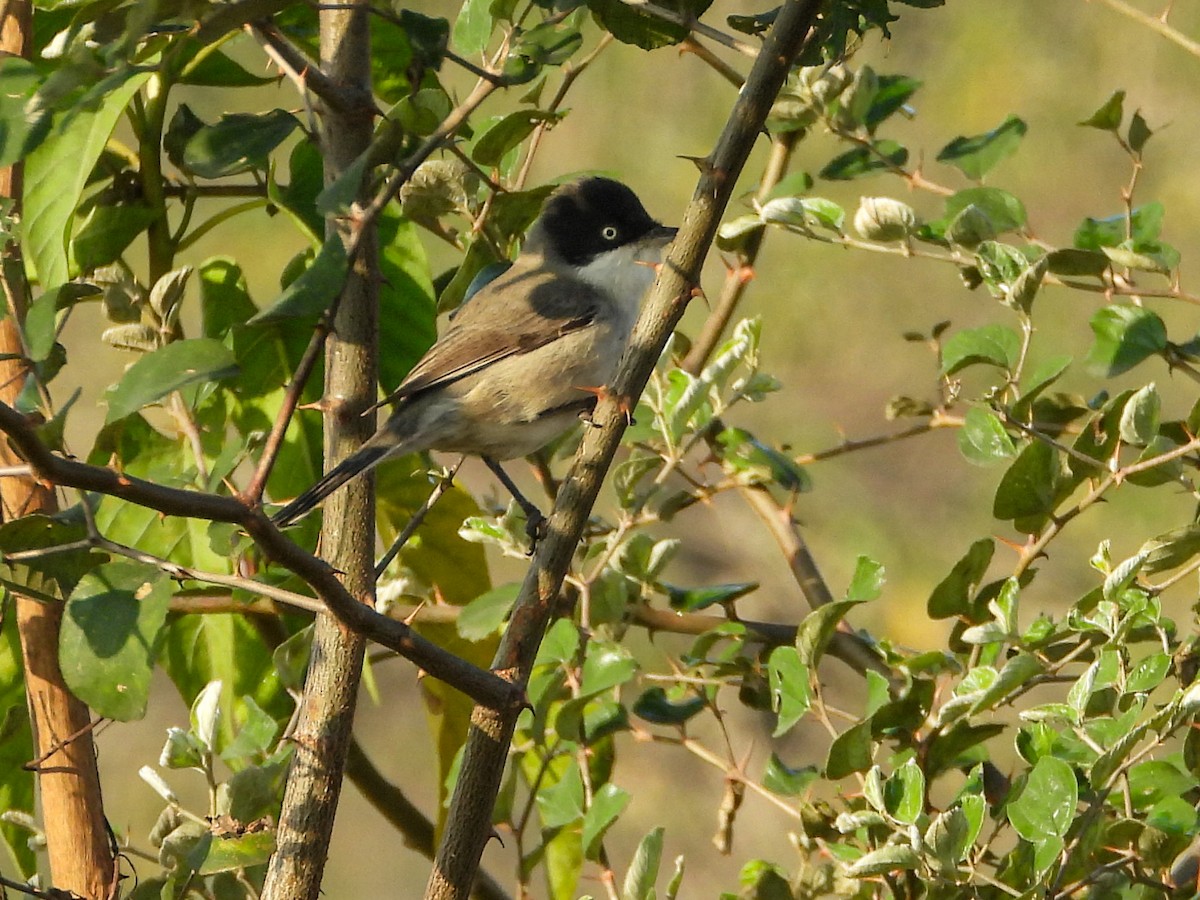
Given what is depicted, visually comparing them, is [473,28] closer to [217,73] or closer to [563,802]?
[217,73]

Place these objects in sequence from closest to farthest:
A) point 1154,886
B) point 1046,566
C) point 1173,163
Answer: point 1154,886 < point 1046,566 < point 1173,163

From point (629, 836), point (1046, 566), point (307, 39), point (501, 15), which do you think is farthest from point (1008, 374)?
point (629, 836)

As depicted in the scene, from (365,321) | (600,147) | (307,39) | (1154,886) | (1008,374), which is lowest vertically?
(600,147)

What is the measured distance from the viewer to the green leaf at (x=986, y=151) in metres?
2.31

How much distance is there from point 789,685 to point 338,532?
0.64m

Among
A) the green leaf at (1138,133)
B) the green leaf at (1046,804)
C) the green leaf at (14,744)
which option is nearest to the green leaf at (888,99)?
the green leaf at (1138,133)

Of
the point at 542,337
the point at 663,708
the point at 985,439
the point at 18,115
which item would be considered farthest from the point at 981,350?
the point at 542,337

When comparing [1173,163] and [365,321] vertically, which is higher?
[365,321]

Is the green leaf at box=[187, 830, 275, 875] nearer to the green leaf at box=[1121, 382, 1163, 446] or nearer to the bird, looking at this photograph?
the green leaf at box=[1121, 382, 1163, 446]

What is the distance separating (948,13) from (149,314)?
656cm

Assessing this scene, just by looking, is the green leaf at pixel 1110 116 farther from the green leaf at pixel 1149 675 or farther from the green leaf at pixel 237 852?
the green leaf at pixel 237 852

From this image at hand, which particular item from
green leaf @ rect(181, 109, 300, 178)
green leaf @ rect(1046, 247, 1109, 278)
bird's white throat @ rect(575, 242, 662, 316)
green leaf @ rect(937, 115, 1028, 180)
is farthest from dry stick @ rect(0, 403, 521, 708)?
bird's white throat @ rect(575, 242, 662, 316)

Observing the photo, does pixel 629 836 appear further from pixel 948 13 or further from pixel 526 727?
pixel 948 13

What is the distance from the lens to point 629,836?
226 inches
